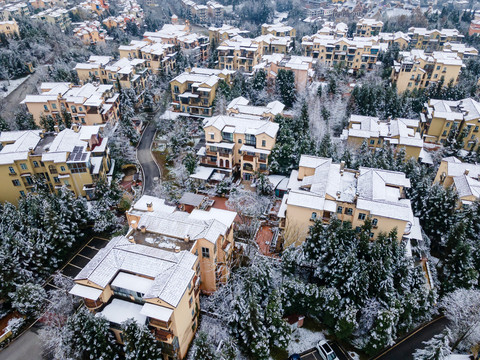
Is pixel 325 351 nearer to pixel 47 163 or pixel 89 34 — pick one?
pixel 47 163

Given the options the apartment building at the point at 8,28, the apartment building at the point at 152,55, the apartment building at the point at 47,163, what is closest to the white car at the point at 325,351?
the apartment building at the point at 47,163

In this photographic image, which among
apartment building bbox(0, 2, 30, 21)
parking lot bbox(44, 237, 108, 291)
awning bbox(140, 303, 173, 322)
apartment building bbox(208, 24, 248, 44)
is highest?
apartment building bbox(0, 2, 30, 21)

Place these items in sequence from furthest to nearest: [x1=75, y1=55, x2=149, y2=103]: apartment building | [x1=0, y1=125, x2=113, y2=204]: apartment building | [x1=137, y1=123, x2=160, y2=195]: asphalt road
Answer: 1. [x1=75, y1=55, x2=149, y2=103]: apartment building
2. [x1=137, y1=123, x2=160, y2=195]: asphalt road
3. [x1=0, y1=125, x2=113, y2=204]: apartment building

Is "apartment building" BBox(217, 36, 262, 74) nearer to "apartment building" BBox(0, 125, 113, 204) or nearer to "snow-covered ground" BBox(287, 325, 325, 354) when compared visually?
"apartment building" BBox(0, 125, 113, 204)

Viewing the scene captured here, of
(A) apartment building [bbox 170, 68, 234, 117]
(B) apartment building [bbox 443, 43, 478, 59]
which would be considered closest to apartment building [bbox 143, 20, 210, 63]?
(A) apartment building [bbox 170, 68, 234, 117]

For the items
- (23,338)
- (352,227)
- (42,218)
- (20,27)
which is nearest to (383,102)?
(352,227)

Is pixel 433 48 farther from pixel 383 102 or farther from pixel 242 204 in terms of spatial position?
pixel 242 204

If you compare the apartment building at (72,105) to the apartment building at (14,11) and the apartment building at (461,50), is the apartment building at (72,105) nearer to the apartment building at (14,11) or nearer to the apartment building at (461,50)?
the apartment building at (14,11)
